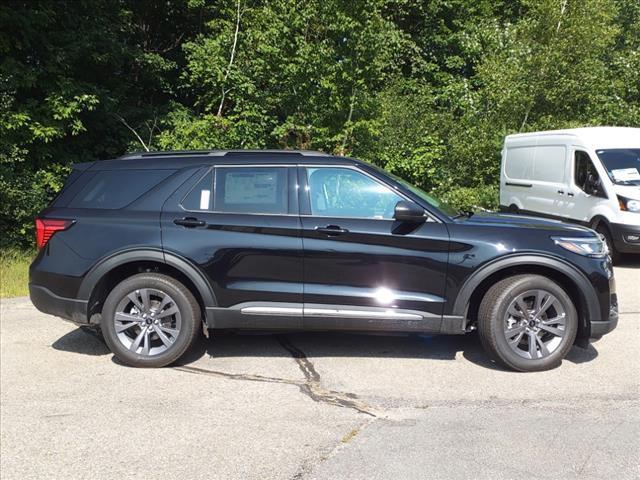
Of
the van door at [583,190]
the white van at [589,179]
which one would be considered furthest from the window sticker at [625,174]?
the van door at [583,190]

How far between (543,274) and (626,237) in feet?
17.4

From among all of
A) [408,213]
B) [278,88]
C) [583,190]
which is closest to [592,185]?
[583,190]

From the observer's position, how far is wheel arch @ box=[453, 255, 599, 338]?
448 cm

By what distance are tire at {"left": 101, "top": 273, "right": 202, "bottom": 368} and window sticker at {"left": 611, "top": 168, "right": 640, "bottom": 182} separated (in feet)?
24.9

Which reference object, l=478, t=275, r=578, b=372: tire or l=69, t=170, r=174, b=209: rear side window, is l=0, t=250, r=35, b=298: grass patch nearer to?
l=69, t=170, r=174, b=209: rear side window

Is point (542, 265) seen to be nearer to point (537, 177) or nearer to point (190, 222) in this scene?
point (190, 222)

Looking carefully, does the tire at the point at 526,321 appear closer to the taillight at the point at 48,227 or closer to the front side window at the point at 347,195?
→ the front side window at the point at 347,195

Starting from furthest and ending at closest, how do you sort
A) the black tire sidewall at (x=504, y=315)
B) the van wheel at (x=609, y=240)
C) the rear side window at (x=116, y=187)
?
1. the van wheel at (x=609, y=240)
2. the rear side window at (x=116, y=187)
3. the black tire sidewall at (x=504, y=315)

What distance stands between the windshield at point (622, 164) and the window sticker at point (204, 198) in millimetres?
7277

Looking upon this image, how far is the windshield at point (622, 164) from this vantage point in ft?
30.6

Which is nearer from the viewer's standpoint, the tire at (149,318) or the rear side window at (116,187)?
the tire at (149,318)

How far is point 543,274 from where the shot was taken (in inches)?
182

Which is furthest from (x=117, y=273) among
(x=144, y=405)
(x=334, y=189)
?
(x=334, y=189)

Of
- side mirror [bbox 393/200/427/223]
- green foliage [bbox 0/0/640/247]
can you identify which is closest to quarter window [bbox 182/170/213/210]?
side mirror [bbox 393/200/427/223]
